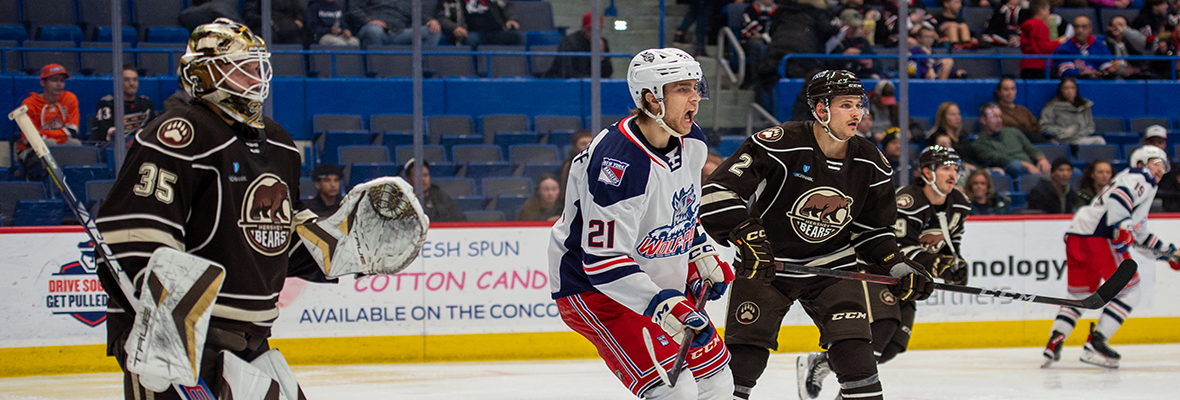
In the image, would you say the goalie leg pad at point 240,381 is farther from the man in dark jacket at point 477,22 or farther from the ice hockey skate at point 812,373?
the man in dark jacket at point 477,22

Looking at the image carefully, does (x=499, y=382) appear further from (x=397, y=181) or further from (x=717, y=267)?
(x=397, y=181)

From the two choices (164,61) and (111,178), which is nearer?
(111,178)

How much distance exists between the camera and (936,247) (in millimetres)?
4531

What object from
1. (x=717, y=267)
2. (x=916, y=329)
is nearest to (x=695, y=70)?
(x=717, y=267)

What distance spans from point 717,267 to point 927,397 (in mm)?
2396

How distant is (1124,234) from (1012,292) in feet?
7.37

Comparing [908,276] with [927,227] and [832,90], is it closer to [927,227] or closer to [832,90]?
[832,90]

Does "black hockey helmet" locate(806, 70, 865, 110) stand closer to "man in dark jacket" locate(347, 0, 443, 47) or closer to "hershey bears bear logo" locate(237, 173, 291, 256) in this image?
"hershey bears bear logo" locate(237, 173, 291, 256)

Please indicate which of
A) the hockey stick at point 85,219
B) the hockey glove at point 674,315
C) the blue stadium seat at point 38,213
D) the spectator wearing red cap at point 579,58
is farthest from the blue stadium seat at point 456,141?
the hockey stick at point 85,219

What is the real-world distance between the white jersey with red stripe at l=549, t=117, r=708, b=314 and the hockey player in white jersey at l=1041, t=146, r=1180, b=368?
3.71 metres

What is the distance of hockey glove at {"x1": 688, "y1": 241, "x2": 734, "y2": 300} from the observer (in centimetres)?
266

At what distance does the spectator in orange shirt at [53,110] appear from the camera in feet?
17.5

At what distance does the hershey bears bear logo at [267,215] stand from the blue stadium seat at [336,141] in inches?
146

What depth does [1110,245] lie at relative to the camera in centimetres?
573
